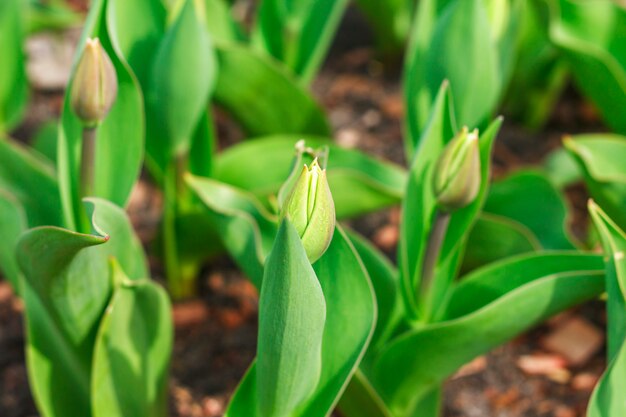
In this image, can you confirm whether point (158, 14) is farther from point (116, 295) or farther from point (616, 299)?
point (616, 299)

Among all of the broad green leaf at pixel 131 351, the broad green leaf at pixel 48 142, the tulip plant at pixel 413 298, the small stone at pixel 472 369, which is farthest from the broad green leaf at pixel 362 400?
the broad green leaf at pixel 48 142

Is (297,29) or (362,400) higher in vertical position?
(297,29)

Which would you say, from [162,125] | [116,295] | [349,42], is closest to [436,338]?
[116,295]

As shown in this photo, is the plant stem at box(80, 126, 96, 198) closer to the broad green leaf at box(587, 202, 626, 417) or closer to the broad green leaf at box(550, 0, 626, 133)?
the broad green leaf at box(587, 202, 626, 417)

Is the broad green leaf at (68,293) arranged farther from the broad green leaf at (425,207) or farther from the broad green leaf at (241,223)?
the broad green leaf at (425,207)

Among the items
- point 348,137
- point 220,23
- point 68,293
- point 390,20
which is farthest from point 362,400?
point 390,20

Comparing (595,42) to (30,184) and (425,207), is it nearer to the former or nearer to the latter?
(425,207)
